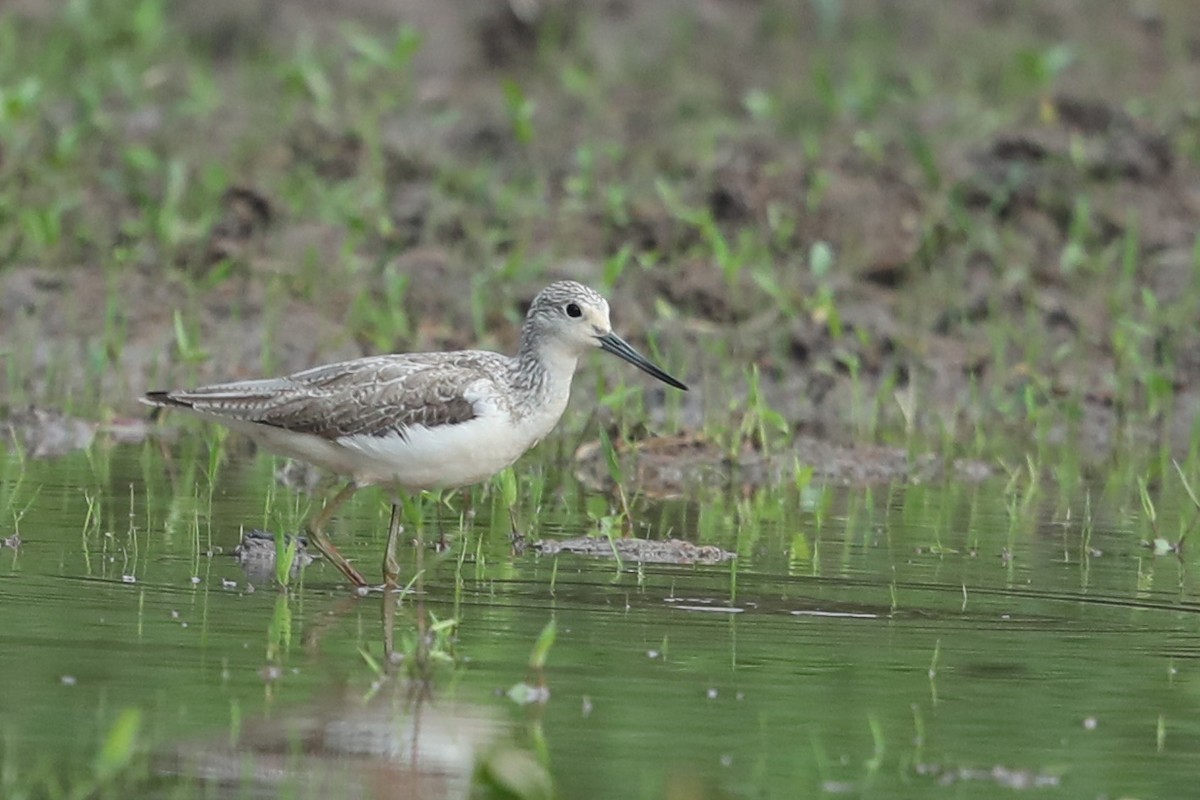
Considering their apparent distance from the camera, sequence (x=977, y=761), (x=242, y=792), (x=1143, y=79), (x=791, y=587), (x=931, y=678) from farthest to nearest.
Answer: (x=1143, y=79), (x=791, y=587), (x=931, y=678), (x=977, y=761), (x=242, y=792)

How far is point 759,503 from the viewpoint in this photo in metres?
10.4

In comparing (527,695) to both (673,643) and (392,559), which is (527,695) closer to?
(673,643)

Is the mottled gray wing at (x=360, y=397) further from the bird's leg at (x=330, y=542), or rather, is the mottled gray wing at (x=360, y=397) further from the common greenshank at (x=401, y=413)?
the bird's leg at (x=330, y=542)

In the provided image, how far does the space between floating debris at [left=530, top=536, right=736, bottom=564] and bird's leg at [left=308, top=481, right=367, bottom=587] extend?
73cm

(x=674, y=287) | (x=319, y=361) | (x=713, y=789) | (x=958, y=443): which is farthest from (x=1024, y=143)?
(x=713, y=789)

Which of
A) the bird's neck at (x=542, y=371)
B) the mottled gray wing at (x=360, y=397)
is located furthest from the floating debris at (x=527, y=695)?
the bird's neck at (x=542, y=371)

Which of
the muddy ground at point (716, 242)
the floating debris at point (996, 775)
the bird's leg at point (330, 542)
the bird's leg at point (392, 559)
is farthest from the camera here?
the muddy ground at point (716, 242)

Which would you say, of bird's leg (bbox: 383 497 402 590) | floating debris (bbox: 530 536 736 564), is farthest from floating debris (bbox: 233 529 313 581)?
floating debris (bbox: 530 536 736 564)

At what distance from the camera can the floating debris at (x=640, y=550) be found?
880 centimetres

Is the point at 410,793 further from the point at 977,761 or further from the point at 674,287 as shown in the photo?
the point at 674,287

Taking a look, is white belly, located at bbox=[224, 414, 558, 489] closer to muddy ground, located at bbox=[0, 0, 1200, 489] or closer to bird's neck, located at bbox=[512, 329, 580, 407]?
bird's neck, located at bbox=[512, 329, 580, 407]

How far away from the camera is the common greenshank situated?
866 centimetres

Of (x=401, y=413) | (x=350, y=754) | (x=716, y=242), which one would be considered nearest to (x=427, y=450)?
→ (x=401, y=413)

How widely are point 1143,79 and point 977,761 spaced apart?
567 inches
